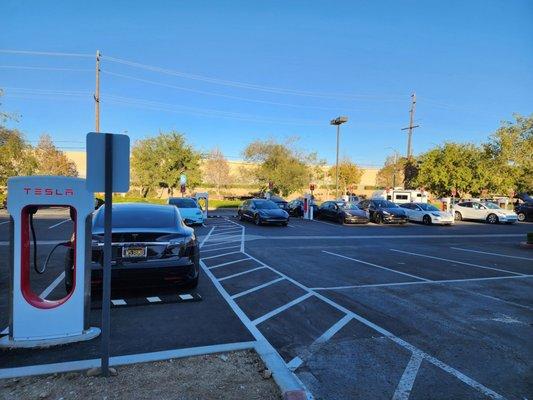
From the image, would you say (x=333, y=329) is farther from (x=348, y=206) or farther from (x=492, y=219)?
(x=492, y=219)

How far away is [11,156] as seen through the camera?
32.5m

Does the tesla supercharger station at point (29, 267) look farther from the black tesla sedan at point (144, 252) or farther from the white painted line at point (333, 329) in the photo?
the white painted line at point (333, 329)

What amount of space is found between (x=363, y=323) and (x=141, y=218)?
12.4ft

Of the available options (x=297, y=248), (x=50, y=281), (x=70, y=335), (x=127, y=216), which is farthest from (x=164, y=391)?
(x=297, y=248)

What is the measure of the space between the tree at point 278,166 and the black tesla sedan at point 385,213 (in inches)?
851

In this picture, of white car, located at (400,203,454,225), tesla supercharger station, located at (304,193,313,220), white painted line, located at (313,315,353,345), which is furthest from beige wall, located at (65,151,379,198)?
white painted line, located at (313,315,353,345)

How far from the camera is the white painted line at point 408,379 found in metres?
3.49

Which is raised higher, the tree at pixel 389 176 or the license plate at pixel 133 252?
the tree at pixel 389 176

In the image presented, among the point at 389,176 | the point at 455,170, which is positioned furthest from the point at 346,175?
the point at 455,170

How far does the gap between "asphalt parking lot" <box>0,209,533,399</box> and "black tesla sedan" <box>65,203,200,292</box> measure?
451mm

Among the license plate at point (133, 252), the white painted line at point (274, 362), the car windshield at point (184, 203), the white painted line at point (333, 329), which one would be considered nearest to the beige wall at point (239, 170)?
the car windshield at point (184, 203)

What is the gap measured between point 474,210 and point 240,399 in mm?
30410

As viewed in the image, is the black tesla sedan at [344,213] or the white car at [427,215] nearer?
the black tesla sedan at [344,213]

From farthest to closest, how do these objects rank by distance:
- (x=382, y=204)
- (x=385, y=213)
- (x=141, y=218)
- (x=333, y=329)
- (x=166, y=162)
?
(x=166, y=162)
(x=382, y=204)
(x=385, y=213)
(x=141, y=218)
(x=333, y=329)
